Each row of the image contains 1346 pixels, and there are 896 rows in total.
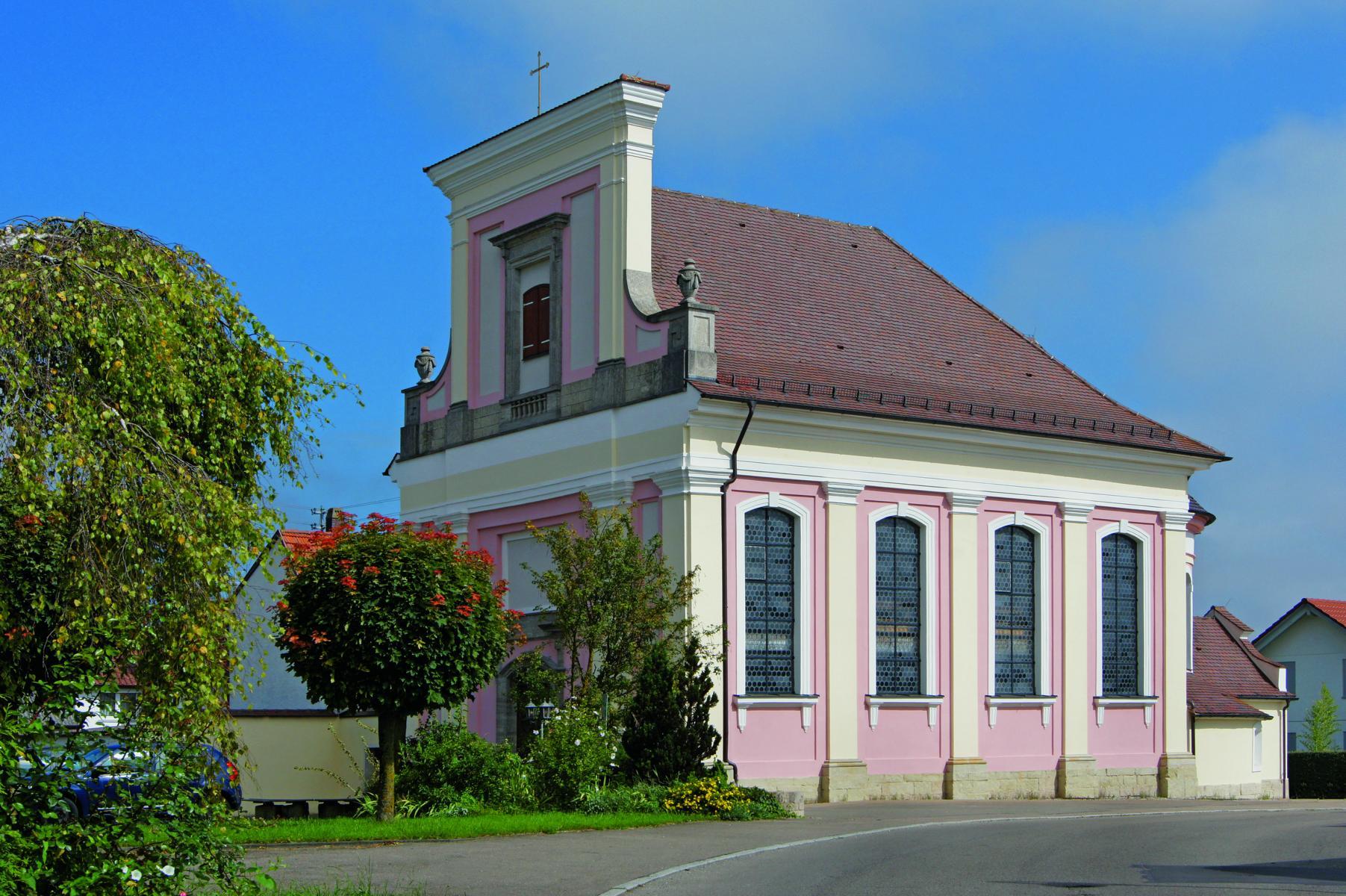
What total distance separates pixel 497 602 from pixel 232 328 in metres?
9.65

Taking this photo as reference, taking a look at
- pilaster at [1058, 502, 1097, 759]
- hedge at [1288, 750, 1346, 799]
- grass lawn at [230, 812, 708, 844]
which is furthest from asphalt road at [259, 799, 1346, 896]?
hedge at [1288, 750, 1346, 799]

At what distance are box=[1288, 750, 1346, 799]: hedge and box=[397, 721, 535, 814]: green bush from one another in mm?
31453

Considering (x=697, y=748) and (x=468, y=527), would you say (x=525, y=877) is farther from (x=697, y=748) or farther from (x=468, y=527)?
(x=468, y=527)

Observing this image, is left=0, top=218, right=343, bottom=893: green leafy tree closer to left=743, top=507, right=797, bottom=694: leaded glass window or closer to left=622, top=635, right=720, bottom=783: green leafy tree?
left=622, top=635, right=720, bottom=783: green leafy tree

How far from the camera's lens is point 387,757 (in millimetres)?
22797

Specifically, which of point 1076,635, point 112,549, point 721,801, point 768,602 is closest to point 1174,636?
point 1076,635

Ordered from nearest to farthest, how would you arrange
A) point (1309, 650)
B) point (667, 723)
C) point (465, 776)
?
point (465, 776)
point (667, 723)
point (1309, 650)

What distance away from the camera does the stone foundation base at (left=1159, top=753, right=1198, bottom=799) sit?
34.6 metres

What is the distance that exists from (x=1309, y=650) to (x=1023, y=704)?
41.0 m

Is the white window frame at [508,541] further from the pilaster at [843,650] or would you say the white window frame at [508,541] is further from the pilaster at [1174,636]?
the pilaster at [1174,636]

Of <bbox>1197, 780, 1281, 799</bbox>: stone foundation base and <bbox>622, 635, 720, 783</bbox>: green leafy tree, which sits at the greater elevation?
<bbox>622, 635, 720, 783</bbox>: green leafy tree

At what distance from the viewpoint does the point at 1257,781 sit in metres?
38.3

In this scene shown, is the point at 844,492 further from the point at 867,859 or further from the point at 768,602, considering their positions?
the point at 867,859

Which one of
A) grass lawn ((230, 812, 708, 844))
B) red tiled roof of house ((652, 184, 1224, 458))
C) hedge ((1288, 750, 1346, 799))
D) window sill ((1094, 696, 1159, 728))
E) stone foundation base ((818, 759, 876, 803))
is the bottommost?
hedge ((1288, 750, 1346, 799))
